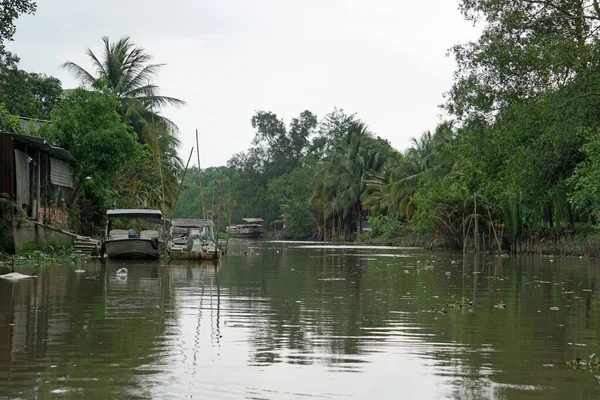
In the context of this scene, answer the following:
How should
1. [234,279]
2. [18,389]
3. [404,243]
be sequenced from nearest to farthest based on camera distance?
1. [18,389]
2. [234,279]
3. [404,243]

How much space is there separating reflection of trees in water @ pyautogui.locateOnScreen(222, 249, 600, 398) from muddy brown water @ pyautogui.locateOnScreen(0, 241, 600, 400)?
2 cm

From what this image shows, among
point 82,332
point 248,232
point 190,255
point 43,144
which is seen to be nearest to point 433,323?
point 82,332

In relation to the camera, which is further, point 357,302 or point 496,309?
point 357,302

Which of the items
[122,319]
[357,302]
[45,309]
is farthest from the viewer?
[357,302]

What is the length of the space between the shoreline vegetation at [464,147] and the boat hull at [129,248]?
141 inches

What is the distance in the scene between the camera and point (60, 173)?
102 feet

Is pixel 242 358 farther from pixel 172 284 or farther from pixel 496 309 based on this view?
pixel 172 284

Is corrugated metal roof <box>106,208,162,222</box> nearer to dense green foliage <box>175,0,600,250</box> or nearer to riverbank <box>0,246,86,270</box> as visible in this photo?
riverbank <box>0,246,86,270</box>

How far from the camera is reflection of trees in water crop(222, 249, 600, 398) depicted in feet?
26.3

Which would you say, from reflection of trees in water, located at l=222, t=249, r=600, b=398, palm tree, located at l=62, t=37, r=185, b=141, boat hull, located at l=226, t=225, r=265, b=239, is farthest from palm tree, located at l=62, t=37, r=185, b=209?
boat hull, located at l=226, t=225, r=265, b=239

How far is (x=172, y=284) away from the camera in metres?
18.0

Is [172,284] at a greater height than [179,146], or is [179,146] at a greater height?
[179,146]

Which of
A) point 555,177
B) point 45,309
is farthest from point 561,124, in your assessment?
point 45,309

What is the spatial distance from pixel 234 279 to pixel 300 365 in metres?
12.4
